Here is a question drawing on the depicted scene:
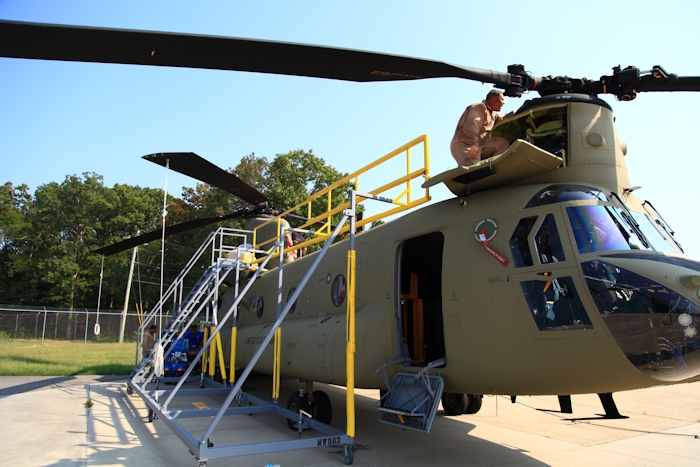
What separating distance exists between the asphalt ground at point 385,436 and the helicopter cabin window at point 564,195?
104 inches

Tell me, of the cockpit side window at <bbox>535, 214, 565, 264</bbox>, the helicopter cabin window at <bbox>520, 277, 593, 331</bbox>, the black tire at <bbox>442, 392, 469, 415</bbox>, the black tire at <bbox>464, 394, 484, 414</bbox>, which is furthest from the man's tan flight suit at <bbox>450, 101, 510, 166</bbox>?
the black tire at <bbox>464, 394, 484, 414</bbox>

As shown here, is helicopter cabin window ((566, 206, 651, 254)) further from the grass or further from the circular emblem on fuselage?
the grass

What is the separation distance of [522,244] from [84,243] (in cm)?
5381

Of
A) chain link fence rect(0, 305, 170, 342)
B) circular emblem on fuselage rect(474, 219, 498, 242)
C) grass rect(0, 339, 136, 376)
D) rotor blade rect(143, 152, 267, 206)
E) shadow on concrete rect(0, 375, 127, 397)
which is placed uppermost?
rotor blade rect(143, 152, 267, 206)

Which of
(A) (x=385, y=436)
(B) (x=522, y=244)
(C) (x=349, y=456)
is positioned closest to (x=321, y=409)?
(A) (x=385, y=436)

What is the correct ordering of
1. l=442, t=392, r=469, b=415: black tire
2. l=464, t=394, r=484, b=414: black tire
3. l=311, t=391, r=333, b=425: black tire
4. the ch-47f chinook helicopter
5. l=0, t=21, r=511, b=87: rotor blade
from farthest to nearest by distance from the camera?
l=464, t=394, r=484, b=414: black tire
l=442, t=392, r=469, b=415: black tire
l=311, t=391, r=333, b=425: black tire
the ch-47f chinook helicopter
l=0, t=21, r=511, b=87: rotor blade

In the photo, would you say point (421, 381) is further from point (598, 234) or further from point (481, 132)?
point (481, 132)

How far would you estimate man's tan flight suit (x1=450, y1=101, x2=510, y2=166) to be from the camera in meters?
6.86

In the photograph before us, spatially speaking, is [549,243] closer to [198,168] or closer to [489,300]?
[489,300]

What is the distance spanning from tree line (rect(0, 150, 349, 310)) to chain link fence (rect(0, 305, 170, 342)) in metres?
8.24

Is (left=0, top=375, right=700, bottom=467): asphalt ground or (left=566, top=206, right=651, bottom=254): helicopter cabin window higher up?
(left=566, top=206, right=651, bottom=254): helicopter cabin window

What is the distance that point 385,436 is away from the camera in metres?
8.52

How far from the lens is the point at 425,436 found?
8531 mm

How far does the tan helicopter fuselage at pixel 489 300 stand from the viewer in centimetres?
507
